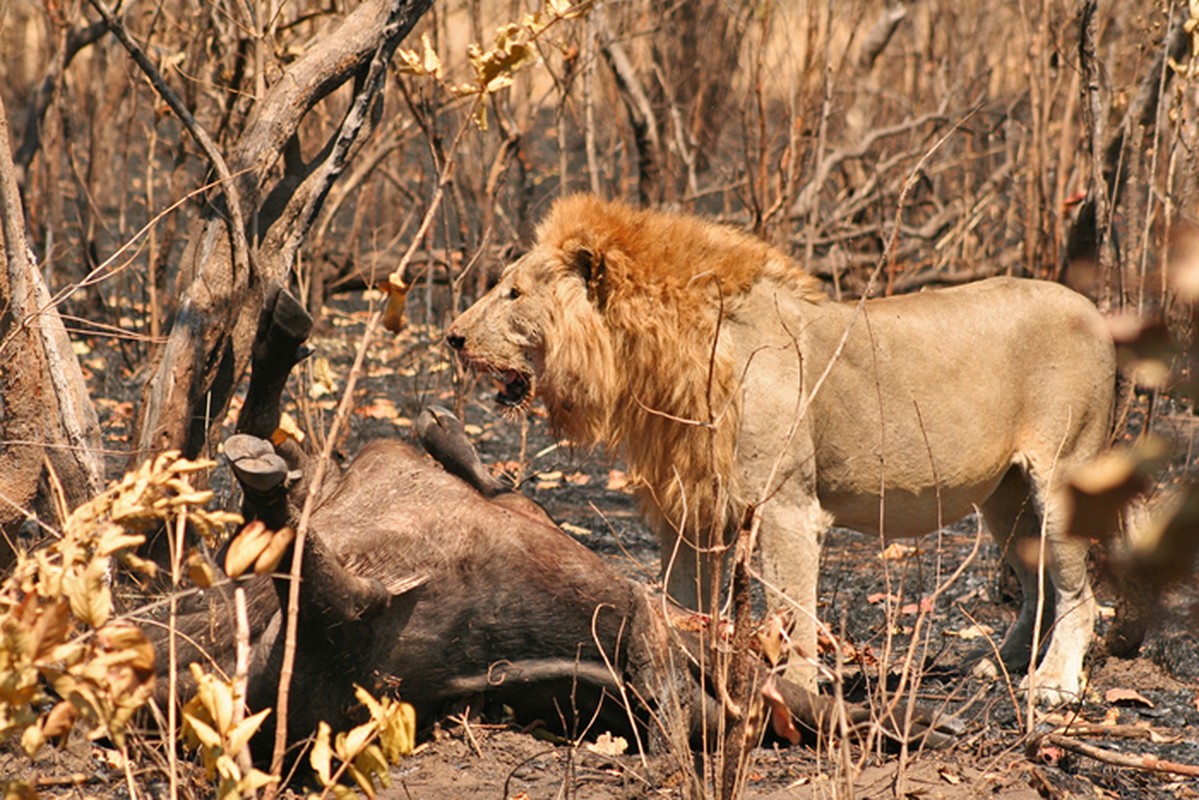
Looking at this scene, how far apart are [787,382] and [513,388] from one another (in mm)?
904

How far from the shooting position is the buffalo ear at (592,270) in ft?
14.8

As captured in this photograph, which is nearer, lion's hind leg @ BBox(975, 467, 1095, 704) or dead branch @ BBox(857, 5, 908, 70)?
lion's hind leg @ BBox(975, 467, 1095, 704)

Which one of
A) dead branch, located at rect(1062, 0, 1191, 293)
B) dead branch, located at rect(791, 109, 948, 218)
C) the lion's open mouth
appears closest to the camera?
the lion's open mouth

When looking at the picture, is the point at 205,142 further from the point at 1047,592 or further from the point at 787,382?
the point at 1047,592

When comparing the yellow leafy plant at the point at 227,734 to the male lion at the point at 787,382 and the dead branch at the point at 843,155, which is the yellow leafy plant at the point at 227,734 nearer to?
the male lion at the point at 787,382

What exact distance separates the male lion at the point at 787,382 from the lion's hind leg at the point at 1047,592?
0.03 feet

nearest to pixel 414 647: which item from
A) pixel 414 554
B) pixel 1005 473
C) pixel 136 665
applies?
pixel 414 554

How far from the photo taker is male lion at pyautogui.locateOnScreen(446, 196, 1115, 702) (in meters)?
4.45

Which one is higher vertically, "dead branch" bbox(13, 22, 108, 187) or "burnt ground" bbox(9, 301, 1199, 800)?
"dead branch" bbox(13, 22, 108, 187)

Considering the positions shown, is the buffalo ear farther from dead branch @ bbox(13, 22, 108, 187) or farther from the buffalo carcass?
dead branch @ bbox(13, 22, 108, 187)

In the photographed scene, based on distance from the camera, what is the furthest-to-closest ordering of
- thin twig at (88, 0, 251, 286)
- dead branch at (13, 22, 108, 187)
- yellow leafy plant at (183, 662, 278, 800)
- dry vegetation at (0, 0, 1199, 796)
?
1. dead branch at (13, 22, 108, 187)
2. thin twig at (88, 0, 251, 286)
3. dry vegetation at (0, 0, 1199, 796)
4. yellow leafy plant at (183, 662, 278, 800)

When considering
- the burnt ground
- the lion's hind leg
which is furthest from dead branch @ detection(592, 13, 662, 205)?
the lion's hind leg

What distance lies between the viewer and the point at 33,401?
4.03 metres

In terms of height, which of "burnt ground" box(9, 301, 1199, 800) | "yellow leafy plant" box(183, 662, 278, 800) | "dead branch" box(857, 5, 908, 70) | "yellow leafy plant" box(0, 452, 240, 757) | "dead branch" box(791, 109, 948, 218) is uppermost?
"dead branch" box(857, 5, 908, 70)
